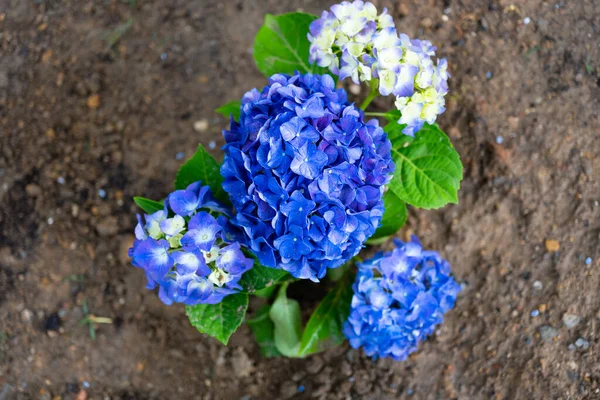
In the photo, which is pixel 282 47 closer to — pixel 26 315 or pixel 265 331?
pixel 265 331

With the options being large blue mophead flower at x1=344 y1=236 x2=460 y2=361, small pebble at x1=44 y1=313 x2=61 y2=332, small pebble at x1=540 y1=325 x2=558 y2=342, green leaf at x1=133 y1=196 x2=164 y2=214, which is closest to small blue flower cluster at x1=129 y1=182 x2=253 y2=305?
green leaf at x1=133 y1=196 x2=164 y2=214

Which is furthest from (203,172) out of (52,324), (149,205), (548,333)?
(548,333)

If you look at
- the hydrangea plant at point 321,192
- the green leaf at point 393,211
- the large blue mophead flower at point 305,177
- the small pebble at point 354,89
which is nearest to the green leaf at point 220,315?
the hydrangea plant at point 321,192

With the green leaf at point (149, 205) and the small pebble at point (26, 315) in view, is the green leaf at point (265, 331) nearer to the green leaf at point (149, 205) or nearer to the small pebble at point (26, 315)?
the green leaf at point (149, 205)

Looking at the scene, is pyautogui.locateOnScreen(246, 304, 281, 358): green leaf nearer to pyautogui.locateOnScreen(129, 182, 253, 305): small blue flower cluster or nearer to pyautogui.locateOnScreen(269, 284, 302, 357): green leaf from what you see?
pyautogui.locateOnScreen(269, 284, 302, 357): green leaf

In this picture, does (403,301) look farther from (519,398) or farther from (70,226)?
(70,226)

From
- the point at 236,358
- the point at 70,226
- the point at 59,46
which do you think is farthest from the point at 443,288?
the point at 59,46
